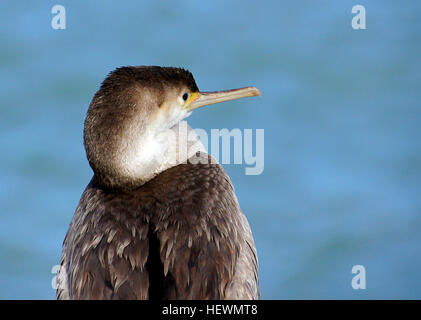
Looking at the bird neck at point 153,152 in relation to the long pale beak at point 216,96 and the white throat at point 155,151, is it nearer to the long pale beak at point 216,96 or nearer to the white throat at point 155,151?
the white throat at point 155,151

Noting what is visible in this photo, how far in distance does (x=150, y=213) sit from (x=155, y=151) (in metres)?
0.54

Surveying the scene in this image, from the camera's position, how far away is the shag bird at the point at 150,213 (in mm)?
4734

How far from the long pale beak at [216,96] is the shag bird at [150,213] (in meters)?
0.13

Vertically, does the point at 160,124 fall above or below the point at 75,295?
above

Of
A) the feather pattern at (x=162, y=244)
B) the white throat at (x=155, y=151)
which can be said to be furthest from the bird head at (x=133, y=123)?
the feather pattern at (x=162, y=244)

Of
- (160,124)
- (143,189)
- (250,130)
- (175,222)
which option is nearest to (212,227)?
(175,222)

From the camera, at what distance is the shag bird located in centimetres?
473

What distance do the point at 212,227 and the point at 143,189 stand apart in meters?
0.58

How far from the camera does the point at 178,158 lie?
5531mm

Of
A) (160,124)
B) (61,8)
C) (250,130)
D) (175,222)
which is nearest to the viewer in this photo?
(175,222)

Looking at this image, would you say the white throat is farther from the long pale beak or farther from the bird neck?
the long pale beak
